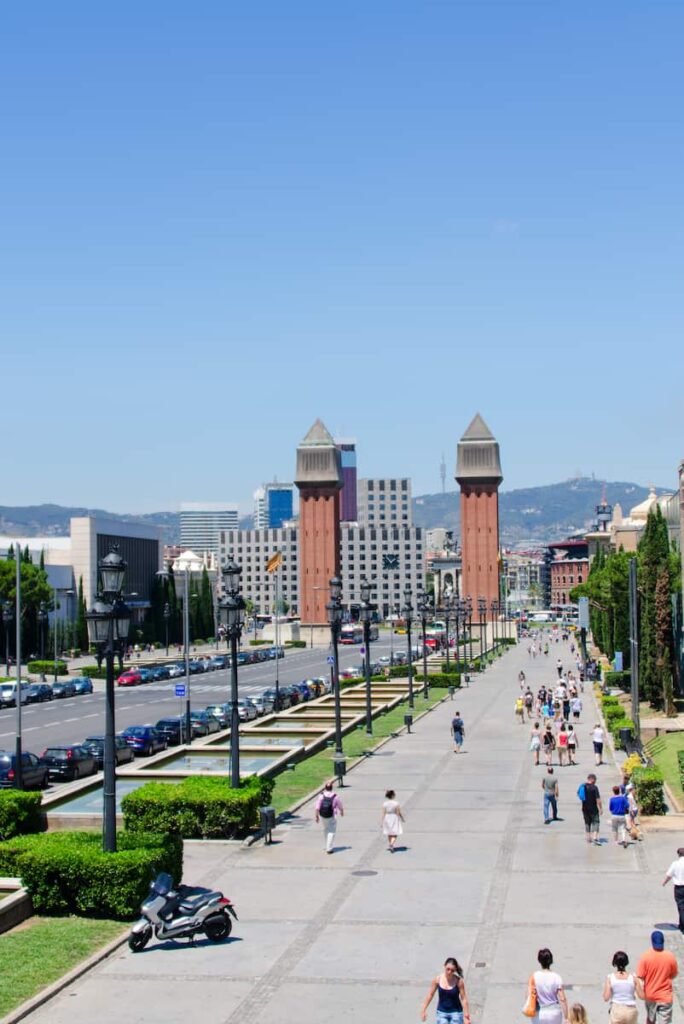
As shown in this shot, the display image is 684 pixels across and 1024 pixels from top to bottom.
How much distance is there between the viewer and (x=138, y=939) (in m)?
17.8

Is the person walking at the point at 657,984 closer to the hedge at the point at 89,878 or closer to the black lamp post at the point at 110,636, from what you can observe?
the hedge at the point at 89,878

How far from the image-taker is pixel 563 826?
28.0 meters

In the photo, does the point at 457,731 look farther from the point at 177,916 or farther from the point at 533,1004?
the point at 533,1004

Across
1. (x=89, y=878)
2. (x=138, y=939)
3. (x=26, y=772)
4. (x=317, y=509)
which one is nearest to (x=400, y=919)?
(x=138, y=939)

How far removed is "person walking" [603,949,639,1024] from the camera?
13.1m

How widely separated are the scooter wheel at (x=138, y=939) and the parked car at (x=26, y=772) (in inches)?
739

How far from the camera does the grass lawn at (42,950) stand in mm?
15977

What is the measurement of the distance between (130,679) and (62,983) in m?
73.4

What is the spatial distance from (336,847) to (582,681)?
55490 mm

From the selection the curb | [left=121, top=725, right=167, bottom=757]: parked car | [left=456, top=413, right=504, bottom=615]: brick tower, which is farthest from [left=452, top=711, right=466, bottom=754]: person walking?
[left=456, top=413, right=504, bottom=615]: brick tower

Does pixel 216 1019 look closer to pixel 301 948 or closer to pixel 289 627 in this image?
pixel 301 948

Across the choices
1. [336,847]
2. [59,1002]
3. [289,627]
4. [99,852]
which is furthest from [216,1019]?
[289,627]

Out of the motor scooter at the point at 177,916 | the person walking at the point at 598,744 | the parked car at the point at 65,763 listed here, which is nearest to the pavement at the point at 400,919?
the motor scooter at the point at 177,916

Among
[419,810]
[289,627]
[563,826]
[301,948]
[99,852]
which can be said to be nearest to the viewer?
[301,948]
